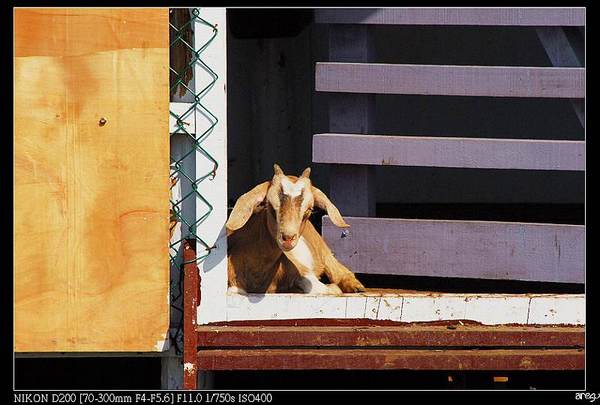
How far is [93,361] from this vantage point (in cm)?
784

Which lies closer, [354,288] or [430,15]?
[430,15]

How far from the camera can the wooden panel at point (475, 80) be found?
20.8ft

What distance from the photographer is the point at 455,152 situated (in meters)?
6.38

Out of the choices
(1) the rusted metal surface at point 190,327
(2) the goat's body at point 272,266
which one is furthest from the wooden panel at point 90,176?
(2) the goat's body at point 272,266

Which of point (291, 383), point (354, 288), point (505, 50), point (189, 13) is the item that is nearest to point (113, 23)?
point (189, 13)

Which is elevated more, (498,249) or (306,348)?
(498,249)

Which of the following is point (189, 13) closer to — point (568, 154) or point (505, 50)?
point (568, 154)

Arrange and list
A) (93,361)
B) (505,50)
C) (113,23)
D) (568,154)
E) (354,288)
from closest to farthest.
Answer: (113,23)
(568,154)
(354,288)
(93,361)
(505,50)

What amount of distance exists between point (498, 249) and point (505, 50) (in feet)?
13.5

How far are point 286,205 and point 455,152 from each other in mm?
903

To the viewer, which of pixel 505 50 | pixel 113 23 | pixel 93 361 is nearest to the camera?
pixel 113 23

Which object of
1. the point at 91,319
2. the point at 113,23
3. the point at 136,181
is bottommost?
the point at 91,319

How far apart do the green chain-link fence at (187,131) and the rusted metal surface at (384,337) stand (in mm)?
305

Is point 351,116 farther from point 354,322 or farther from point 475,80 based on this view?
point 354,322
